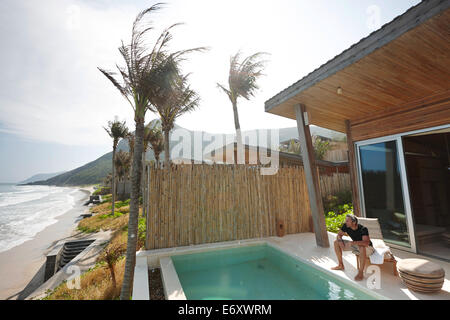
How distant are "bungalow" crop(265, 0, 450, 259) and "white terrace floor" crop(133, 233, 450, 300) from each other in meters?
0.42

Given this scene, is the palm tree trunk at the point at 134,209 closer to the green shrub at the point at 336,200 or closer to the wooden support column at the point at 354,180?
the wooden support column at the point at 354,180

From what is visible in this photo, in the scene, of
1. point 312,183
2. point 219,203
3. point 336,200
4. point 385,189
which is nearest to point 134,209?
point 219,203

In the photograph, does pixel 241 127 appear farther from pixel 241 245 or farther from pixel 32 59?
pixel 32 59

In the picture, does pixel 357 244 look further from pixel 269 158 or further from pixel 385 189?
pixel 269 158

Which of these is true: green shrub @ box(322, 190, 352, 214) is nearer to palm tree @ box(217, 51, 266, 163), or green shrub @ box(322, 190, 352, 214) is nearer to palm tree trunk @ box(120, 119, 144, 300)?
palm tree @ box(217, 51, 266, 163)

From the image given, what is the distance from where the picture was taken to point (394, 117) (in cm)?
433

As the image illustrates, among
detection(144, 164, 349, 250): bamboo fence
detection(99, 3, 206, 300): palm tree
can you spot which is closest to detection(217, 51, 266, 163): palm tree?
detection(144, 164, 349, 250): bamboo fence

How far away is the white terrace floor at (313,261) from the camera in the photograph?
97.8 inches

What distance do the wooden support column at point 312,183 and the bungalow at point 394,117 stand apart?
20 millimetres

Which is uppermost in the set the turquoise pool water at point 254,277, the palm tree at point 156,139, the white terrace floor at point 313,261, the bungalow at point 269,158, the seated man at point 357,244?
the palm tree at point 156,139

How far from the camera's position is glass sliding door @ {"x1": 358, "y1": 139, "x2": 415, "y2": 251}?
4.10m

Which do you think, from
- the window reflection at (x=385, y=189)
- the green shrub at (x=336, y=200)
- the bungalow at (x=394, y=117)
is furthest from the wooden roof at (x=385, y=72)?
the green shrub at (x=336, y=200)

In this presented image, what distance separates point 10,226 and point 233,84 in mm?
20346

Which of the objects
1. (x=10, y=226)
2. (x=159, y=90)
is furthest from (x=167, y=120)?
(x=10, y=226)
